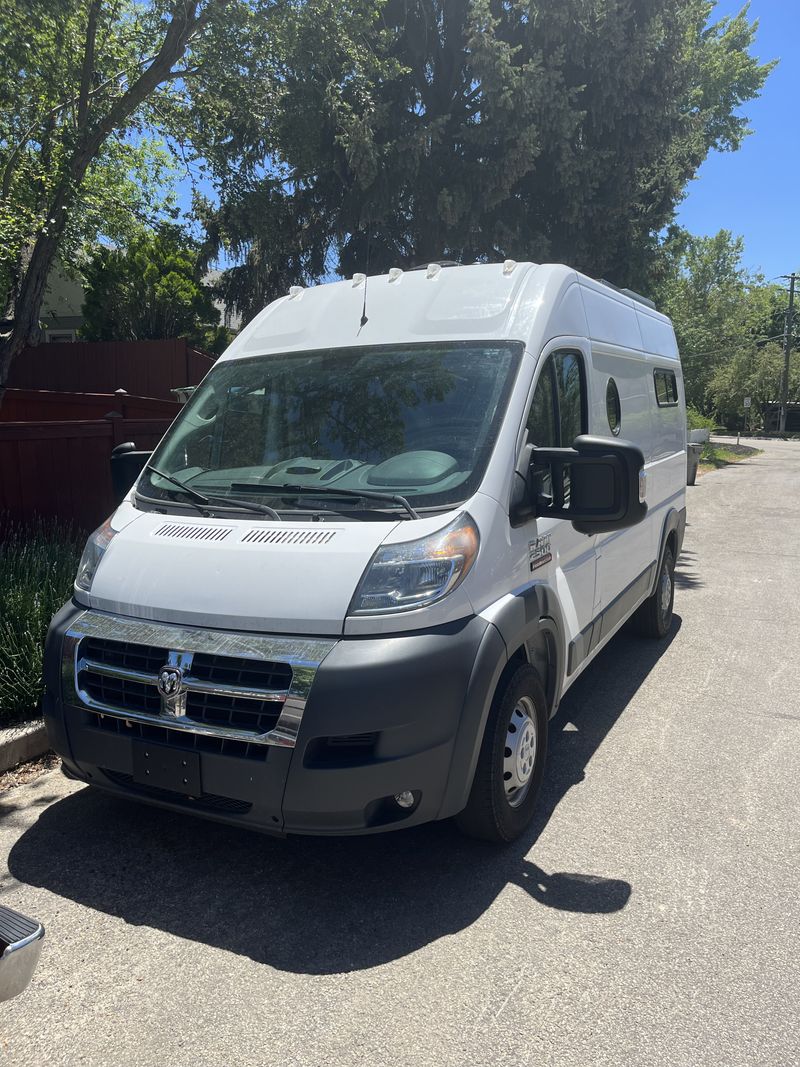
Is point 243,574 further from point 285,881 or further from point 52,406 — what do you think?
point 52,406

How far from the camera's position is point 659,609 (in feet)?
22.2

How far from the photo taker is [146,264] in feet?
54.2

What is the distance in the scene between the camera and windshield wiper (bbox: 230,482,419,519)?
3.35 meters

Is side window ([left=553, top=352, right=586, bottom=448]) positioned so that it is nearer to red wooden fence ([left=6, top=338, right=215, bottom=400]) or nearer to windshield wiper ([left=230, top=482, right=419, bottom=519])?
windshield wiper ([left=230, top=482, right=419, bottom=519])

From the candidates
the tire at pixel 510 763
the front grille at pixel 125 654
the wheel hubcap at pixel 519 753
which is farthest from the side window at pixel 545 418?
the front grille at pixel 125 654

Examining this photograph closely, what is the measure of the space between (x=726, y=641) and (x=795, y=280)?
207 feet

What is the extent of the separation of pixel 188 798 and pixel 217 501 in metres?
1.22

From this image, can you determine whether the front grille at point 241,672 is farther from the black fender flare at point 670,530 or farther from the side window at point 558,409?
the black fender flare at point 670,530

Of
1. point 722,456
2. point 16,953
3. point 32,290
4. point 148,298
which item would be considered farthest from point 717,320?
point 16,953

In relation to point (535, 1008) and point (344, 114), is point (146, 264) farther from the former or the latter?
point (535, 1008)

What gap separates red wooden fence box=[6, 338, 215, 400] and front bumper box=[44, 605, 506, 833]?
11.3 meters

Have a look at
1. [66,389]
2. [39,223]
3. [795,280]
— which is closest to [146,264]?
[66,389]

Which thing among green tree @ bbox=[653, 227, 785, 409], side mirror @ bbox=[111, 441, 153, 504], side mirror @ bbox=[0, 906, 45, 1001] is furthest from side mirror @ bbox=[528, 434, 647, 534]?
green tree @ bbox=[653, 227, 785, 409]

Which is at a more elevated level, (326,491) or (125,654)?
(326,491)
